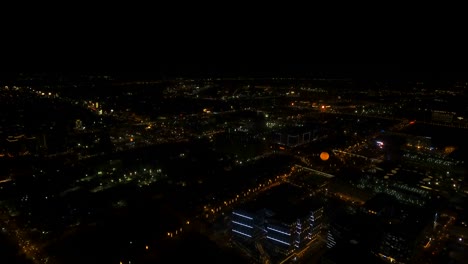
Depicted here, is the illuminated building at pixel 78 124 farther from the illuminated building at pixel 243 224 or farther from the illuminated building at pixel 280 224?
the illuminated building at pixel 243 224

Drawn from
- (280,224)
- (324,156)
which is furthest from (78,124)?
(280,224)

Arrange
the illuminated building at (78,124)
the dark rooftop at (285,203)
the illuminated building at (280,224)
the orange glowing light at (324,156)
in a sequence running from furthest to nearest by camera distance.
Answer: the illuminated building at (78,124), the orange glowing light at (324,156), the dark rooftop at (285,203), the illuminated building at (280,224)

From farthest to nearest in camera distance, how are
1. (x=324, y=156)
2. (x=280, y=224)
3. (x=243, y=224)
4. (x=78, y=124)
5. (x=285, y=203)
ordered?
(x=78, y=124)
(x=324, y=156)
(x=285, y=203)
(x=243, y=224)
(x=280, y=224)

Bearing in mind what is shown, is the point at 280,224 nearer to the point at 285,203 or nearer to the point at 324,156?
the point at 285,203

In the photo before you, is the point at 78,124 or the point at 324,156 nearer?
the point at 324,156


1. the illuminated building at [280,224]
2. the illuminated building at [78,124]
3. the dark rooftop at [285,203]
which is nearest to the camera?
the illuminated building at [280,224]

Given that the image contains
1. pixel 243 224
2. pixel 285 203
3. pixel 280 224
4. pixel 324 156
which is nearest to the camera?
pixel 280 224

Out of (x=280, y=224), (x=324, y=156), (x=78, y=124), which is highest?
(x=78, y=124)

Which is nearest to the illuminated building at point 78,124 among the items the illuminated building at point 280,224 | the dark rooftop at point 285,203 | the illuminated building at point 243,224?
the dark rooftop at point 285,203

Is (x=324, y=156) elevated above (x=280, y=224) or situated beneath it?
situated beneath

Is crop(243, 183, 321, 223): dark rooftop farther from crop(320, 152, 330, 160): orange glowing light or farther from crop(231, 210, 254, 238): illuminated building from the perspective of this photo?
crop(320, 152, 330, 160): orange glowing light

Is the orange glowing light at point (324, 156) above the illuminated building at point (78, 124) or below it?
below

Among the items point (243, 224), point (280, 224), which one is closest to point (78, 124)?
point (243, 224)
